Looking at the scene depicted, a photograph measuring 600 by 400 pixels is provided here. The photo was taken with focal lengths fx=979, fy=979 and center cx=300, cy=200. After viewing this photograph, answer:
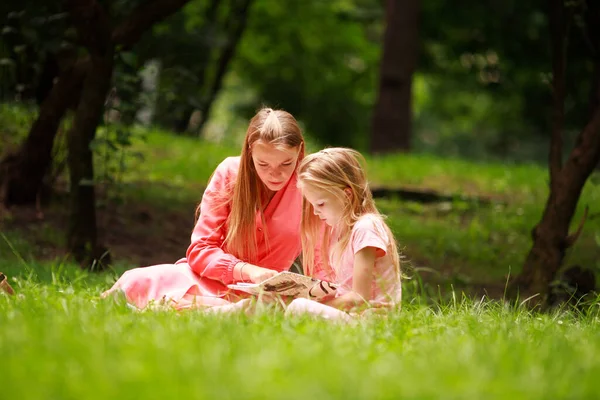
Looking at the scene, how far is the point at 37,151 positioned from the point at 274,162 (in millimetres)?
4029

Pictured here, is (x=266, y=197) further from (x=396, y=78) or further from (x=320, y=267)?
(x=396, y=78)

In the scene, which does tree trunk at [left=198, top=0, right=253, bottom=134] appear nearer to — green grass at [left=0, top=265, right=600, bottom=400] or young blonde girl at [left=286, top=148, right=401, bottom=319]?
young blonde girl at [left=286, top=148, right=401, bottom=319]

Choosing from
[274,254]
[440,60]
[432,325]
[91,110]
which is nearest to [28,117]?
[91,110]

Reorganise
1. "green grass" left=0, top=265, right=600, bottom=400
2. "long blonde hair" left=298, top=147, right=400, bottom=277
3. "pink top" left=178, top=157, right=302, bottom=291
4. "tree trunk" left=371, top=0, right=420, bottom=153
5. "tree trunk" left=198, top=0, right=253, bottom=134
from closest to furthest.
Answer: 1. "green grass" left=0, top=265, right=600, bottom=400
2. "long blonde hair" left=298, top=147, right=400, bottom=277
3. "pink top" left=178, top=157, right=302, bottom=291
4. "tree trunk" left=371, top=0, right=420, bottom=153
5. "tree trunk" left=198, top=0, right=253, bottom=134

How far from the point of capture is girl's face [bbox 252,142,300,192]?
196 inches

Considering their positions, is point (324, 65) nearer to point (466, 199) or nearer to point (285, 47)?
point (285, 47)

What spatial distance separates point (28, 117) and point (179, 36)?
162cm

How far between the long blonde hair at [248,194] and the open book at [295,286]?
0.69 meters

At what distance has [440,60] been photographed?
838 inches

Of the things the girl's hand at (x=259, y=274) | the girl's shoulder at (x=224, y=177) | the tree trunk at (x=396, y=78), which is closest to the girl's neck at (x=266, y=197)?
the girl's shoulder at (x=224, y=177)

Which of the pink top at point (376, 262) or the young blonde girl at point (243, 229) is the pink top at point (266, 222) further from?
the pink top at point (376, 262)

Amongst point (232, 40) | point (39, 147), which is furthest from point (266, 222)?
point (232, 40)

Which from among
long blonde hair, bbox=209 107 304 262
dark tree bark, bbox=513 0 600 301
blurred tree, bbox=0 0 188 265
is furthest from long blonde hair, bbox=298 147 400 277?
blurred tree, bbox=0 0 188 265

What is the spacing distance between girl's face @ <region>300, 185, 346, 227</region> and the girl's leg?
1.87ft
